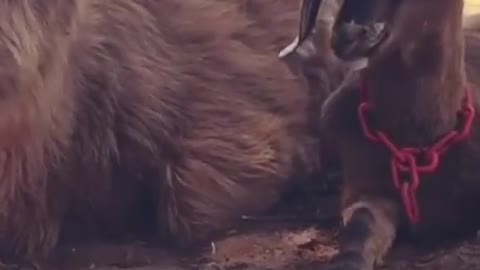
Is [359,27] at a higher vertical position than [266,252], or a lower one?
higher

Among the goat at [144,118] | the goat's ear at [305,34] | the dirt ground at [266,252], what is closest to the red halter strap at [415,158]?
the dirt ground at [266,252]

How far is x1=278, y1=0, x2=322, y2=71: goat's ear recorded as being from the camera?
10.2ft

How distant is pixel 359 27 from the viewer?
3.02 meters

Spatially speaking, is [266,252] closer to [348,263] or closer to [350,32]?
[348,263]

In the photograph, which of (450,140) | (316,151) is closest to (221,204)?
(316,151)

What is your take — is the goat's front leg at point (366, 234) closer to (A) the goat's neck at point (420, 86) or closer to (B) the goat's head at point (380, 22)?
(A) the goat's neck at point (420, 86)

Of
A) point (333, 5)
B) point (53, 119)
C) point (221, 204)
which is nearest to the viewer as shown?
point (333, 5)

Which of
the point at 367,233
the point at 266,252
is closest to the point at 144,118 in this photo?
the point at 266,252

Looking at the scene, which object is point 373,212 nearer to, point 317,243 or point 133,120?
point 317,243

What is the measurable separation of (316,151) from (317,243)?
1.21ft

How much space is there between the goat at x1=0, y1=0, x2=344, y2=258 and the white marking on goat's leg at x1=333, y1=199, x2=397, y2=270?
39 cm

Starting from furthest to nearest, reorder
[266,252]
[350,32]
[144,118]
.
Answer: [144,118], [266,252], [350,32]

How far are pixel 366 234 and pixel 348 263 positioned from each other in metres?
0.14

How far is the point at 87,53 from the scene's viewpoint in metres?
3.42
